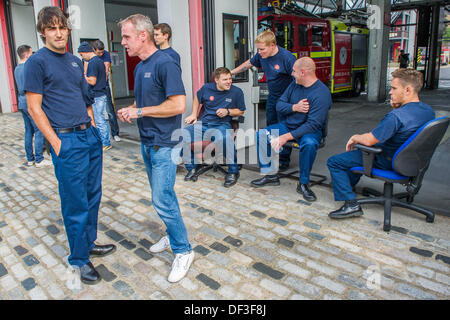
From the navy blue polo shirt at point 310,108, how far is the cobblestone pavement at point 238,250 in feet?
2.42

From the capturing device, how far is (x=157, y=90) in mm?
2379

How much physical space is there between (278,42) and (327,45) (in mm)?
2687

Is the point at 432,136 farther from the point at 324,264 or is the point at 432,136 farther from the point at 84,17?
the point at 84,17

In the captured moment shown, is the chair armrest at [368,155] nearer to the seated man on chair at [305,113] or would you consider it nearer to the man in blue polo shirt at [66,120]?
the seated man on chair at [305,113]

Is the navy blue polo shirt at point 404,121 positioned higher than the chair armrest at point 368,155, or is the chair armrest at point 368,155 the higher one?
the navy blue polo shirt at point 404,121

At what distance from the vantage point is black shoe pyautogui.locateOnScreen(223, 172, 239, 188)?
14.5 ft

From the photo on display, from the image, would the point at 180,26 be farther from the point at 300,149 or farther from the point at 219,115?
the point at 300,149

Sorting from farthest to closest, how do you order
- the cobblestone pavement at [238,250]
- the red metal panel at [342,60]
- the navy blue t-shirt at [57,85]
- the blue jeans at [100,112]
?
the red metal panel at [342,60]
the blue jeans at [100,112]
the cobblestone pavement at [238,250]
the navy blue t-shirt at [57,85]

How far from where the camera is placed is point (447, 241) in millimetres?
2998

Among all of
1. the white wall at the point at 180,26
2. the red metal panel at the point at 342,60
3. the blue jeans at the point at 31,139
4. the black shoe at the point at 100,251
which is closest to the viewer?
the black shoe at the point at 100,251

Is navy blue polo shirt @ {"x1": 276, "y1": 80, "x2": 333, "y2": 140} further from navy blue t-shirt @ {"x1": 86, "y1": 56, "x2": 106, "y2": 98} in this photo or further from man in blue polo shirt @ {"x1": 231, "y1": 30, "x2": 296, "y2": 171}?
navy blue t-shirt @ {"x1": 86, "y1": 56, "x2": 106, "y2": 98}

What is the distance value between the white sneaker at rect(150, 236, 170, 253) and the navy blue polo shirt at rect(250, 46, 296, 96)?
257 cm

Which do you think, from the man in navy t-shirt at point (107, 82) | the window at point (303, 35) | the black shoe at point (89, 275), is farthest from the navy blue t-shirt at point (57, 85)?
the window at point (303, 35)

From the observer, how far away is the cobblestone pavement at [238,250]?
244 cm
